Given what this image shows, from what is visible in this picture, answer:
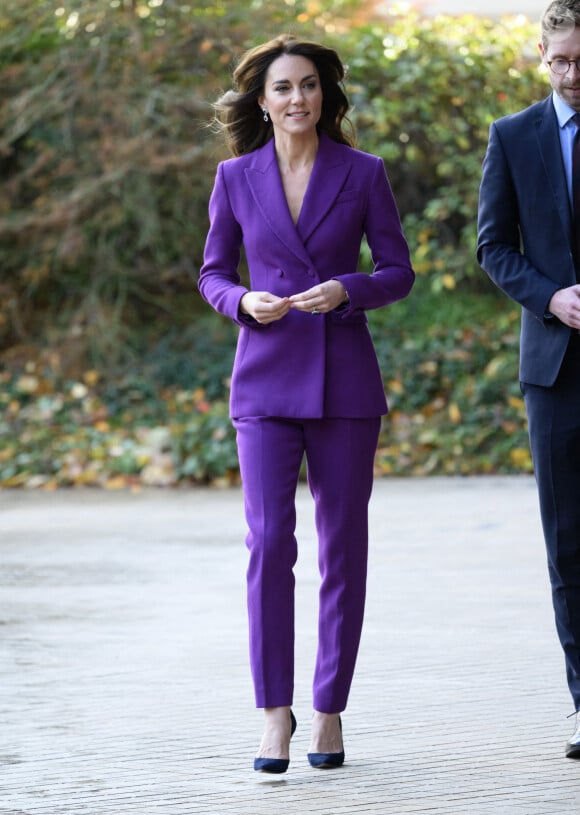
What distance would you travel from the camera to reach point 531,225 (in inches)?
171

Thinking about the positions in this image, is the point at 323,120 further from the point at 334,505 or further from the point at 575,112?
the point at 334,505

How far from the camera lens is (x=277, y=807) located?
386 centimetres

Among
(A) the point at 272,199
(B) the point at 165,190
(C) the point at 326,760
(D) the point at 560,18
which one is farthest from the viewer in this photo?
(B) the point at 165,190

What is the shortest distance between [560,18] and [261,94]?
2.80ft

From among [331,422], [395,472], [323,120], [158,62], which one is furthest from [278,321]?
[158,62]

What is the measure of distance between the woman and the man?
0.31 m

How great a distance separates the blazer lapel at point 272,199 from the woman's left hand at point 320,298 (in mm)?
139

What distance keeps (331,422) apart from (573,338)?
68 cm

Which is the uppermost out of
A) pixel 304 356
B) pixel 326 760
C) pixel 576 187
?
pixel 576 187

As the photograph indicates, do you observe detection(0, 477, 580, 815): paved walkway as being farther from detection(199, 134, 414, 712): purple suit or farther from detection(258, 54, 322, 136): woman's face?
detection(258, 54, 322, 136): woman's face

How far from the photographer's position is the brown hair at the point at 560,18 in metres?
4.10

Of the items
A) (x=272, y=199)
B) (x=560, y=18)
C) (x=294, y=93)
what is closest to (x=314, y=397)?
(x=272, y=199)

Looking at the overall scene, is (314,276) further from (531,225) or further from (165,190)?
(165,190)

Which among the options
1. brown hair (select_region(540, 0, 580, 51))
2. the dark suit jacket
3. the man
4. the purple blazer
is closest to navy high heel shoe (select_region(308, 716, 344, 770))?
the man
